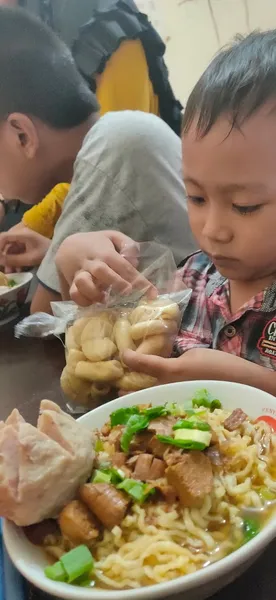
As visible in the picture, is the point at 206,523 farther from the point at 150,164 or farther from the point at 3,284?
the point at 3,284

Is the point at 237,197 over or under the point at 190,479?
over

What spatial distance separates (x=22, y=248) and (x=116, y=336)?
26.7 inches

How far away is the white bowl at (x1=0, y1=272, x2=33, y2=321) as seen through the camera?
123cm

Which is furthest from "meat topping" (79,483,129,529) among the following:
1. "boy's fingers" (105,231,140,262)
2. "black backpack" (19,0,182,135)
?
"black backpack" (19,0,182,135)

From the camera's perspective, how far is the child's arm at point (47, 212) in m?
1.40

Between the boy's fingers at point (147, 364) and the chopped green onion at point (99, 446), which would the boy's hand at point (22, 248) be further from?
the chopped green onion at point (99, 446)

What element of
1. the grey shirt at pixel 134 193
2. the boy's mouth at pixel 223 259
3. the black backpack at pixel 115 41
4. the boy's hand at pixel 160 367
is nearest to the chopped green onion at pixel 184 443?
the boy's hand at pixel 160 367

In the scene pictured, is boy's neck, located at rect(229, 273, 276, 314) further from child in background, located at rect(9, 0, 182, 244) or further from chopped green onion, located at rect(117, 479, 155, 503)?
child in background, located at rect(9, 0, 182, 244)

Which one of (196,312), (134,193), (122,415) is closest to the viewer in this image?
(122,415)

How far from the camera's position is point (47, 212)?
144 centimetres

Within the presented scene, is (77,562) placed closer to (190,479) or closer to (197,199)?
(190,479)

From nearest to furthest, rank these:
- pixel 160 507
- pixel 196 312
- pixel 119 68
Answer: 1. pixel 160 507
2. pixel 196 312
3. pixel 119 68

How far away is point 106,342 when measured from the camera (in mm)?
848

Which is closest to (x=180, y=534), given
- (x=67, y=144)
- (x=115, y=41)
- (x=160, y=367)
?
(x=160, y=367)
